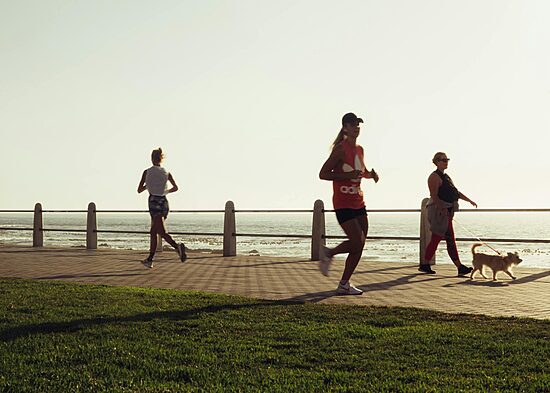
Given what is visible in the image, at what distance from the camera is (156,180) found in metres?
12.0

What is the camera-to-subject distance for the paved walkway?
7.73m

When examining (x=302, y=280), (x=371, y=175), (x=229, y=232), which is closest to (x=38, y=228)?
(x=229, y=232)

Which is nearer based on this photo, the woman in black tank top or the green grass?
the green grass

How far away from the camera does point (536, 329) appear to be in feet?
19.0

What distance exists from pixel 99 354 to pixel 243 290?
12.7ft

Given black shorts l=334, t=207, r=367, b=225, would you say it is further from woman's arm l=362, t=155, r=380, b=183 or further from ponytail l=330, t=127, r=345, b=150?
ponytail l=330, t=127, r=345, b=150

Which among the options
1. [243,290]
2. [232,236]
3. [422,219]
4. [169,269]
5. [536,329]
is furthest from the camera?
[232,236]

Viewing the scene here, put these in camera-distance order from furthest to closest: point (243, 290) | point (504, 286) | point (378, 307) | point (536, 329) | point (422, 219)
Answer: point (422, 219)
point (504, 286)
point (243, 290)
point (378, 307)
point (536, 329)

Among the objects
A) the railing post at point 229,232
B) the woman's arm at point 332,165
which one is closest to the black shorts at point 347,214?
the woman's arm at point 332,165

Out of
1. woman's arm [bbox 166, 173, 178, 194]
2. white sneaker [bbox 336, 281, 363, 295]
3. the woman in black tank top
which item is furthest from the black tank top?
woman's arm [bbox 166, 173, 178, 194]

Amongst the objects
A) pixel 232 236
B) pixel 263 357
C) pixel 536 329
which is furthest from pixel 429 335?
pixel 232 236

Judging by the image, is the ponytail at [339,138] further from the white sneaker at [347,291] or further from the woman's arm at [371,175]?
the white sneaker at [347,291]

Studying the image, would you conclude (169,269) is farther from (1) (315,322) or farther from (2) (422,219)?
(1) (315,322)

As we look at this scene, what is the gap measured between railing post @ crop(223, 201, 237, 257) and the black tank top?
5.93 metres
